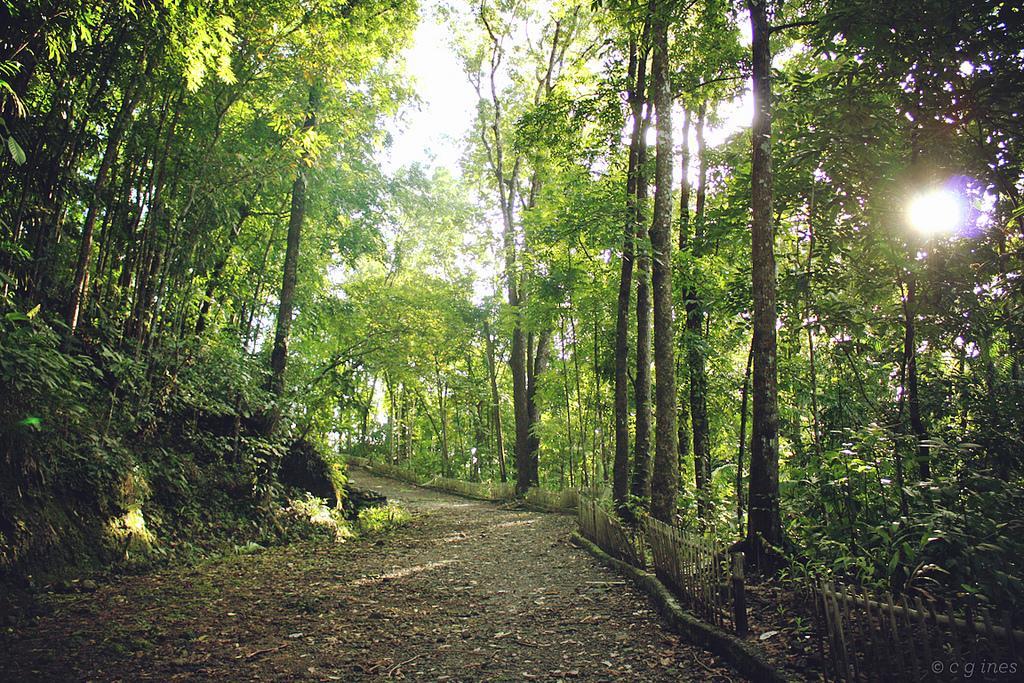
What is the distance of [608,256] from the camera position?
47.7 ft

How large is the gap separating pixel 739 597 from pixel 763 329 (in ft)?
9.98

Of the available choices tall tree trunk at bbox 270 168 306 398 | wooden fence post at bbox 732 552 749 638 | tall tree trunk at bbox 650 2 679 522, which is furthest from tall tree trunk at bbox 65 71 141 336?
wooden fence post at bbox 732 552 749 638

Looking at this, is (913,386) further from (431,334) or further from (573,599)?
(431,334)

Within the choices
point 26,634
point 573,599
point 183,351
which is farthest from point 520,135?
point 26,634

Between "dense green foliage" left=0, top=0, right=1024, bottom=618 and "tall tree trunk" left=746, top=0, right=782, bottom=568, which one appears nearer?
"dense green foliage" left=0, top=0, right=1024, bottom=618

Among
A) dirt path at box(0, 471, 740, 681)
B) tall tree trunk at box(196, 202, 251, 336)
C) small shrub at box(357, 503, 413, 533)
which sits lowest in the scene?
small shrub at box(357, 503, 413, 533)

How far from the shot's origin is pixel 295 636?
5.01 m

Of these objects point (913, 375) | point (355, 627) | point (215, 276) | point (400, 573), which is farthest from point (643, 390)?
point (215, 276)

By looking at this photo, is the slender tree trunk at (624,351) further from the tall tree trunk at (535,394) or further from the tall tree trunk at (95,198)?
the tall tree trunk at (535,394)

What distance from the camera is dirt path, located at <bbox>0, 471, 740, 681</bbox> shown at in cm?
413

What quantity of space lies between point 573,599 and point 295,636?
10.1ft

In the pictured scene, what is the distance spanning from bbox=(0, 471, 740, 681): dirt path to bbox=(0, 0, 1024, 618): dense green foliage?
4.22ft

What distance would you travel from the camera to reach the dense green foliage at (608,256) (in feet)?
15.4

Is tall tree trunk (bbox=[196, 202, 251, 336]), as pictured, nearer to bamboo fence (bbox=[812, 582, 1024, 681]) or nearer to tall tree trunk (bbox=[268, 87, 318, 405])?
tall tree trunk (bbox=[268, 87, 318, 405])
